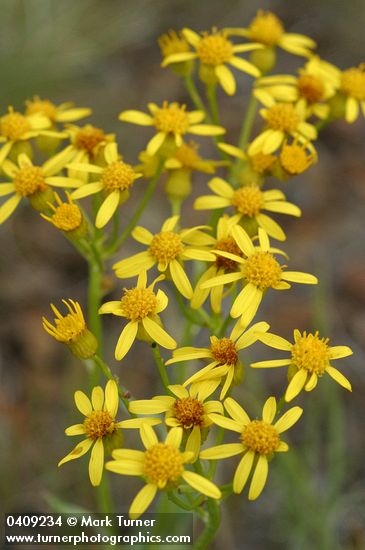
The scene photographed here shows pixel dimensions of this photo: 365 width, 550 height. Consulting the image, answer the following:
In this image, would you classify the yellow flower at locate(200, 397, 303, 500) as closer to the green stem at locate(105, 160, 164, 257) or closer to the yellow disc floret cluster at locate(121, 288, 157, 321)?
the yellow disc floret cluster at locate(121, 288, 157, 321)

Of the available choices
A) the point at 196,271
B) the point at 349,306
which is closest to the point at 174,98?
the point at 349,306

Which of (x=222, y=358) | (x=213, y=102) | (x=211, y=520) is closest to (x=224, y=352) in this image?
(x=222, y=358)

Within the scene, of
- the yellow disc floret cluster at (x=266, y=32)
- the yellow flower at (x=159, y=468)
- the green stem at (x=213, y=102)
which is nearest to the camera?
the yellow flower at (x=159, y=468)

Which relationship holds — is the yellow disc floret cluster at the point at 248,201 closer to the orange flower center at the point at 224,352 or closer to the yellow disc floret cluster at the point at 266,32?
the orange flower center at the point at 224,352

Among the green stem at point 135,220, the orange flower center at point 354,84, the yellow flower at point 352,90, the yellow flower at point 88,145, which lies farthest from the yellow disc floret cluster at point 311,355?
the orange flower center at point 354,84

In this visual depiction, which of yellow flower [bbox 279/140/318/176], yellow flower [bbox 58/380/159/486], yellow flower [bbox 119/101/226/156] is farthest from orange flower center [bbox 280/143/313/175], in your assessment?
yellow flower [bbox 58/380/159/486]

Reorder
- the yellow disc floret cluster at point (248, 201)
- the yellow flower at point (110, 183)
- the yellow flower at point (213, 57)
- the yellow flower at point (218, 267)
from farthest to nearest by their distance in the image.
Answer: the yellow flower at point (213, 57) < the yellow disc floret cluster at point (248, 201) < the yellow flower at point (110, 183) < the yellow flower at point (218, 267)
